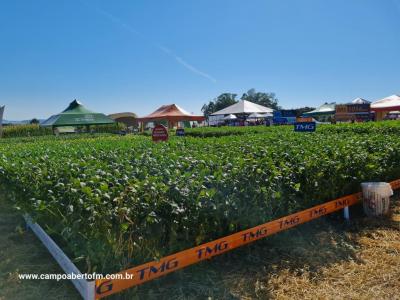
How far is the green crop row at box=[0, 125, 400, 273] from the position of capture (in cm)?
254

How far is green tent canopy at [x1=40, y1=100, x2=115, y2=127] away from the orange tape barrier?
51.2ft

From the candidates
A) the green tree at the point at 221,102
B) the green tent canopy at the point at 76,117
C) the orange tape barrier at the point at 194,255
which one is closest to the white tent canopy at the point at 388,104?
the green tent canopy at the point at 76,117

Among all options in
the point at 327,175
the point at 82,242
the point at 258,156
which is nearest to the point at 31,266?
the point at 82,242

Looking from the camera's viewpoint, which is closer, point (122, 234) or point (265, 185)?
point (122, 234)

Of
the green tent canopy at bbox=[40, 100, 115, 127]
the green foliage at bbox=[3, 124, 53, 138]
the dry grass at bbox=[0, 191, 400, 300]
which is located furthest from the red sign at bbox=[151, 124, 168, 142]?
the green foliage at bbox=[3, 124, 53, 138]

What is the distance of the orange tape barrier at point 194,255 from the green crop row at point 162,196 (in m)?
0.09

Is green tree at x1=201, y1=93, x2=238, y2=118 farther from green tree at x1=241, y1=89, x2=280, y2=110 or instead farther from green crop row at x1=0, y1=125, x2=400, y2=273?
green crop row at x1=0, y1=125, x2=400, y2=273

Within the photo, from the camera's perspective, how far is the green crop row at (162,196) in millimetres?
2545

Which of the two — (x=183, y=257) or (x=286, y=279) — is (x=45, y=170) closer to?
(x=183, y=257)

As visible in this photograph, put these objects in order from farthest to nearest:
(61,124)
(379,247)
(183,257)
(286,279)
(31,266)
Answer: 1. (61,124)
2. (379,247)
3. (31,266)
4. (286,279)
5. (183,257)

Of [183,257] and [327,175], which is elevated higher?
[327,175]

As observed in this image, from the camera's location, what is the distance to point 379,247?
13.2ft

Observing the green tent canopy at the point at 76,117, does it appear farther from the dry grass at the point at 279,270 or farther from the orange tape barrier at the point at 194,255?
the orange tape barrier at the point at 194,255

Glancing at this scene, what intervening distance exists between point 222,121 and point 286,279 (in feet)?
115
